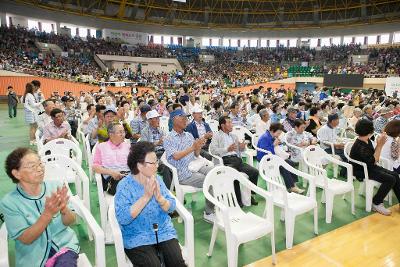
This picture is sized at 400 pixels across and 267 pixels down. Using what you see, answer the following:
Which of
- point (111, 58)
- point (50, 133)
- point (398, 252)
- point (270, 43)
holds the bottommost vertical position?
point (398, 252)

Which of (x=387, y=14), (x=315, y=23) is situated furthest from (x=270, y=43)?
(x=387, y=14)

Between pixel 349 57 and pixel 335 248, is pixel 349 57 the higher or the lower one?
the higher one

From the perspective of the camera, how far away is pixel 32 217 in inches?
79.5

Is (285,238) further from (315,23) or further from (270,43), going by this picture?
(270,43)

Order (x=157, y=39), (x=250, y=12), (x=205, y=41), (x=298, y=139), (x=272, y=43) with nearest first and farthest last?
(x=298, y=139), (x=250, y=12), (x=157, y=39), (x=205, y=41), (x=272, y=43)

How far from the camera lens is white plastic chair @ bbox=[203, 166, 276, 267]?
8.93 feet

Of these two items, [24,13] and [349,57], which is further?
[349,57]

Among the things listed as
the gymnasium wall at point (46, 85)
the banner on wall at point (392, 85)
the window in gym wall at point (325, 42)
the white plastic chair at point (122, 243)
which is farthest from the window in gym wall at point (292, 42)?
the white plastic chair at point (122, 243)

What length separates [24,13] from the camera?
23812 mm

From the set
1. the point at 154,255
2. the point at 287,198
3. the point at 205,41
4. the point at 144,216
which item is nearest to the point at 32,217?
the point at 144,216

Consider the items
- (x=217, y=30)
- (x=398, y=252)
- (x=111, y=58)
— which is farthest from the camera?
(x=217, y=30)

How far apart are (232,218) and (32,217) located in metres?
1.89

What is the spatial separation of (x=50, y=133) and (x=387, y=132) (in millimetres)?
5397

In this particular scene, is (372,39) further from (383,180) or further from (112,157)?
(112,157)
